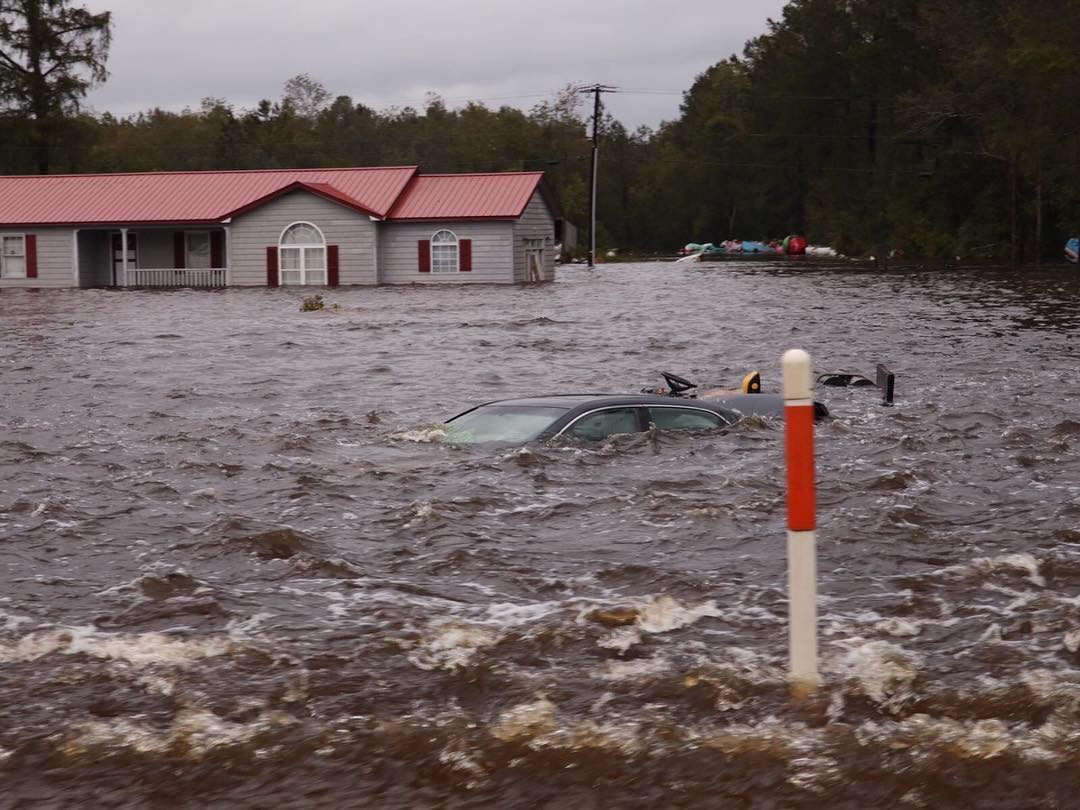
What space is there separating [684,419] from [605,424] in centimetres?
95

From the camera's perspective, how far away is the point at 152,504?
11023mm

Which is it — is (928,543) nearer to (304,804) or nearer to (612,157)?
(304,804)

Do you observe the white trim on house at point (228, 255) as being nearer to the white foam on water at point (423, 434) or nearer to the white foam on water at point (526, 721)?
the white foam on water at point (423, 434)

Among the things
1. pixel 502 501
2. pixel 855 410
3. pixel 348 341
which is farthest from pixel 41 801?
pixel 348 341

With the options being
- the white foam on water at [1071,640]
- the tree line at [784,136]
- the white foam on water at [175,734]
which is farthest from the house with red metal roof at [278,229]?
the white foam on water at [175,734]

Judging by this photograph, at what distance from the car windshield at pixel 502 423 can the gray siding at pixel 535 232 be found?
3528 centimetres

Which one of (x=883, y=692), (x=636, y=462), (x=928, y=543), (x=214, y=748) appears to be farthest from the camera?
(x=636, y=462)

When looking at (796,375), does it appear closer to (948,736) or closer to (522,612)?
(948,736)

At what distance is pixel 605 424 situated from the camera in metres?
12.2

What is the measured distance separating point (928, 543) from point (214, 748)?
5.34 metres

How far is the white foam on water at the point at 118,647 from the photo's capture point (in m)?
6.88

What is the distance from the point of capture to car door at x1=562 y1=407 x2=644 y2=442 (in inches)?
474

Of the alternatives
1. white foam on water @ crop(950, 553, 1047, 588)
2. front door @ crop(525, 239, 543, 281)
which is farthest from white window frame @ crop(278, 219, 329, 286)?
white foam on water @ crop(950, 553, 1047, 588)

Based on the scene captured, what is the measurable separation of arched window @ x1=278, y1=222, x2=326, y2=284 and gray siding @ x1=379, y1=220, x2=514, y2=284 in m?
2.10
